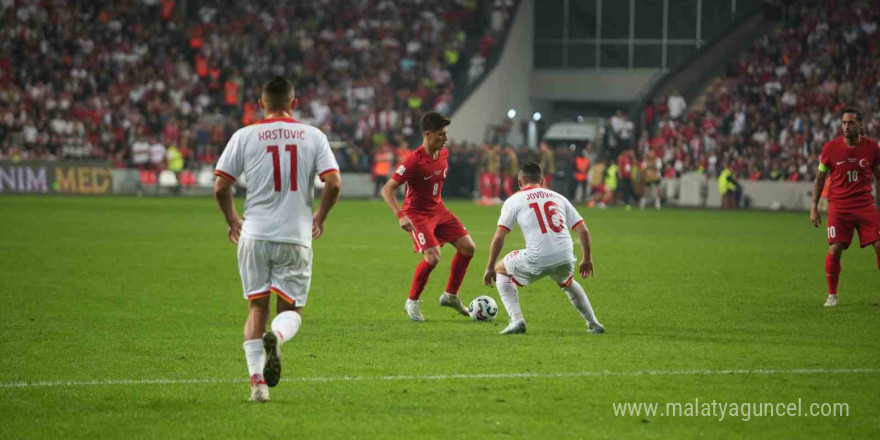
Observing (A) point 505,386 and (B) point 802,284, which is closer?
(A) point 505,386

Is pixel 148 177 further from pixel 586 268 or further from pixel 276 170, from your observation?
pixel 276 170

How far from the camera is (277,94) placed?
7242 millimetres

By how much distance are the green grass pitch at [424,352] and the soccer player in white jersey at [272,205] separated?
1.64 ft

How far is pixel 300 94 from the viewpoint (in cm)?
4566

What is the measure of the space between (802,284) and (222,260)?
329 inches

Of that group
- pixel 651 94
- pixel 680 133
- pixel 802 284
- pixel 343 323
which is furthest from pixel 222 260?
pixel 651 94

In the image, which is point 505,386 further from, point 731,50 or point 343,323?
point 731,50

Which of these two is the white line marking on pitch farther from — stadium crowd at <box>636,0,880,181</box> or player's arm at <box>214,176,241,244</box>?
stadium crowd at <box>636,0,880,181</box>

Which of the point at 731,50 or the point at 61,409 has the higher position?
the point at 731,50

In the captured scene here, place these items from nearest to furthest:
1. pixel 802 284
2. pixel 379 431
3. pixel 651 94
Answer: pixel 379 431, pixel 802 284, pixel 651 94

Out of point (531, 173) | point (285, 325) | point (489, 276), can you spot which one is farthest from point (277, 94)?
point (531, 173)

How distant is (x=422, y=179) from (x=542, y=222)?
81.1 inches

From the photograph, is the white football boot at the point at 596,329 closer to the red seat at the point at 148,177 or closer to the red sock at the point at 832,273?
the red sock at the point at 832,273

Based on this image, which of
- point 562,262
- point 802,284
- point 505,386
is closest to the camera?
point 505,386
